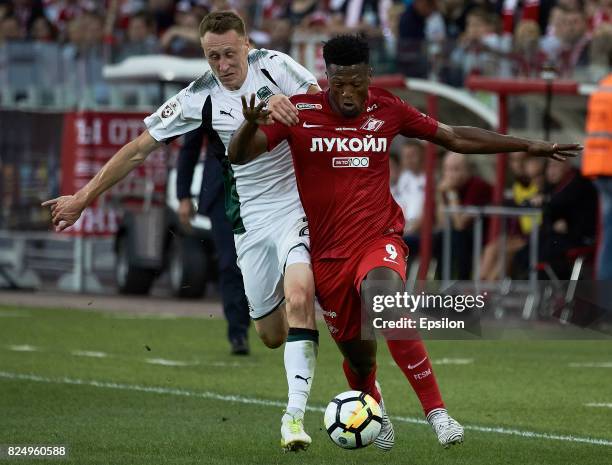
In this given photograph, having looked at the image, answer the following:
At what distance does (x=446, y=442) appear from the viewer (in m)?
8.38

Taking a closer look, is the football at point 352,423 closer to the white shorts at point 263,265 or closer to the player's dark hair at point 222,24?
the white shorts at point 263,265

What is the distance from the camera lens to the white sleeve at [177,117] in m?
9.30

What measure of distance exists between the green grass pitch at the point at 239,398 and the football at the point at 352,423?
0.30 m

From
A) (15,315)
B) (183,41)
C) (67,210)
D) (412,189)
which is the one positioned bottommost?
(15,315)

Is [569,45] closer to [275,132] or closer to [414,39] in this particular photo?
[414,39]

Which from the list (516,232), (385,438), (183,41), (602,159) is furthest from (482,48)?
(385,438)

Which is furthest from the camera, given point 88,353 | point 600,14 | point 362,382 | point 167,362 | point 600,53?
point 600,14

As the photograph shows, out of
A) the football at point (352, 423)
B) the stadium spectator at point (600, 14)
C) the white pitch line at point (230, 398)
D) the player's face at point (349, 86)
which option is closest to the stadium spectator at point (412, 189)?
the stadium spectator at point (600, 14)

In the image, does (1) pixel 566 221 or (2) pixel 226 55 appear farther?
(1) pixel 566 221

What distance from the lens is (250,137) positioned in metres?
8.37

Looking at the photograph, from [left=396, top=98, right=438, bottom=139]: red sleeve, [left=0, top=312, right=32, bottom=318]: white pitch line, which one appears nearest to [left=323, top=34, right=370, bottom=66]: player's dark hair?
[left=396, top=98, right=438, bottom=139]: red sleeve

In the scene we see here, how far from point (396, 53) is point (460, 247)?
242cm

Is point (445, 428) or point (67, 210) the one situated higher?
point (67, 210)

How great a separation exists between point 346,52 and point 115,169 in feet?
4.84
